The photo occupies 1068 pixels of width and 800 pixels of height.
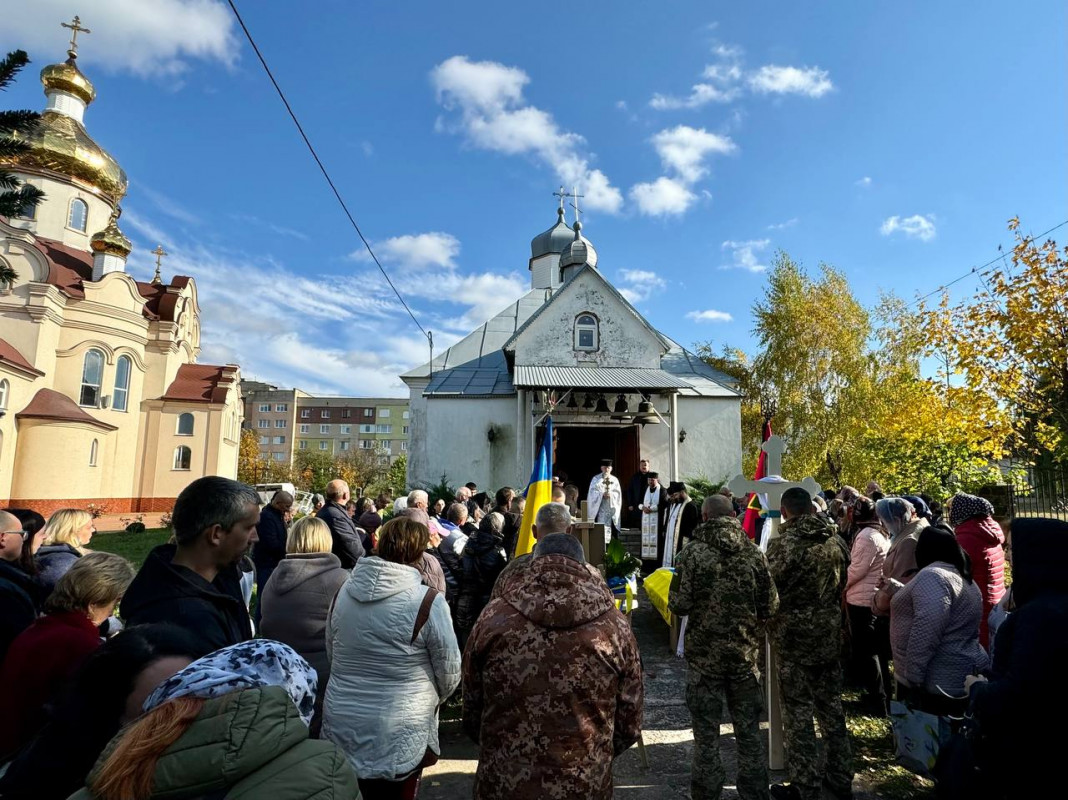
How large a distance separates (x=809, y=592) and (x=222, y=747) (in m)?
3.88

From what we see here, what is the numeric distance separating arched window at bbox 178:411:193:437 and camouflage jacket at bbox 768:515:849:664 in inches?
1216

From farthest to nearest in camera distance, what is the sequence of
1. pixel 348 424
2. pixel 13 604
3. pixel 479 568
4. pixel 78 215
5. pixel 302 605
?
pixel 348 424
pixel 78 215
pixel 479 568
pixel 302 605
pixel 13 604

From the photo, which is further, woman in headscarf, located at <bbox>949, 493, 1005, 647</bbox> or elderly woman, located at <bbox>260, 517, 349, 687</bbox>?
→ woman in headscarf, located at <bbox>949, 493, 1005, 647</bbox>

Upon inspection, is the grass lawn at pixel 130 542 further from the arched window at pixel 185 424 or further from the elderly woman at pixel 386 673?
the elderly woman at pixel 386 673

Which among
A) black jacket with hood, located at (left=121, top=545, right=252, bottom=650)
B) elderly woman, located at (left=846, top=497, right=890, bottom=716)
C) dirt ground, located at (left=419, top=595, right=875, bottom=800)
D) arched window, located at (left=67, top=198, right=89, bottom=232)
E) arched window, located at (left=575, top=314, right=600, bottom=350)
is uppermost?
arched window, located at (left=67, top=198, right=89, bottom=232)

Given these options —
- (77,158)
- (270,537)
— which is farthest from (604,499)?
(77,158)

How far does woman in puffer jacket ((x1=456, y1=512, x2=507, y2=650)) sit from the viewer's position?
17.6 ft

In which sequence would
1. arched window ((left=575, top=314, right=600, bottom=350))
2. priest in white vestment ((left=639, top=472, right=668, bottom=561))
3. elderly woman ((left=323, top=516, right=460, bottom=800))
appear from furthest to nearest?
arched window ((left=575, top=314, right=600, bottom=350))
priest in white vestment ((left=639, top=472, right=668, bottom=561))
elderly woman ((left=323, top=516, right=460, bottom=800))

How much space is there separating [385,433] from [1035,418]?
82.6 m

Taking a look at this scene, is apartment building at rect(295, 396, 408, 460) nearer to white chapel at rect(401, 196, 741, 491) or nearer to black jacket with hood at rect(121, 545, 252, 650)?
white chapel at rect(401, 196, 741, 491)

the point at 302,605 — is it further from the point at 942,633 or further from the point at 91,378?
the point at 91,378

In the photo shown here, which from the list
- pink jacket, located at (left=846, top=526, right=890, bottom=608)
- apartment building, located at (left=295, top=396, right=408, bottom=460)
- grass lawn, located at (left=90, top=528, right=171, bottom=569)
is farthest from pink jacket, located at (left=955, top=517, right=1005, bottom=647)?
apartment building, located at (left=295, top=396, right=408, bottom=460)

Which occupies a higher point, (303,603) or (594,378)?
(594,378)

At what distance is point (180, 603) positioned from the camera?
2111mm
